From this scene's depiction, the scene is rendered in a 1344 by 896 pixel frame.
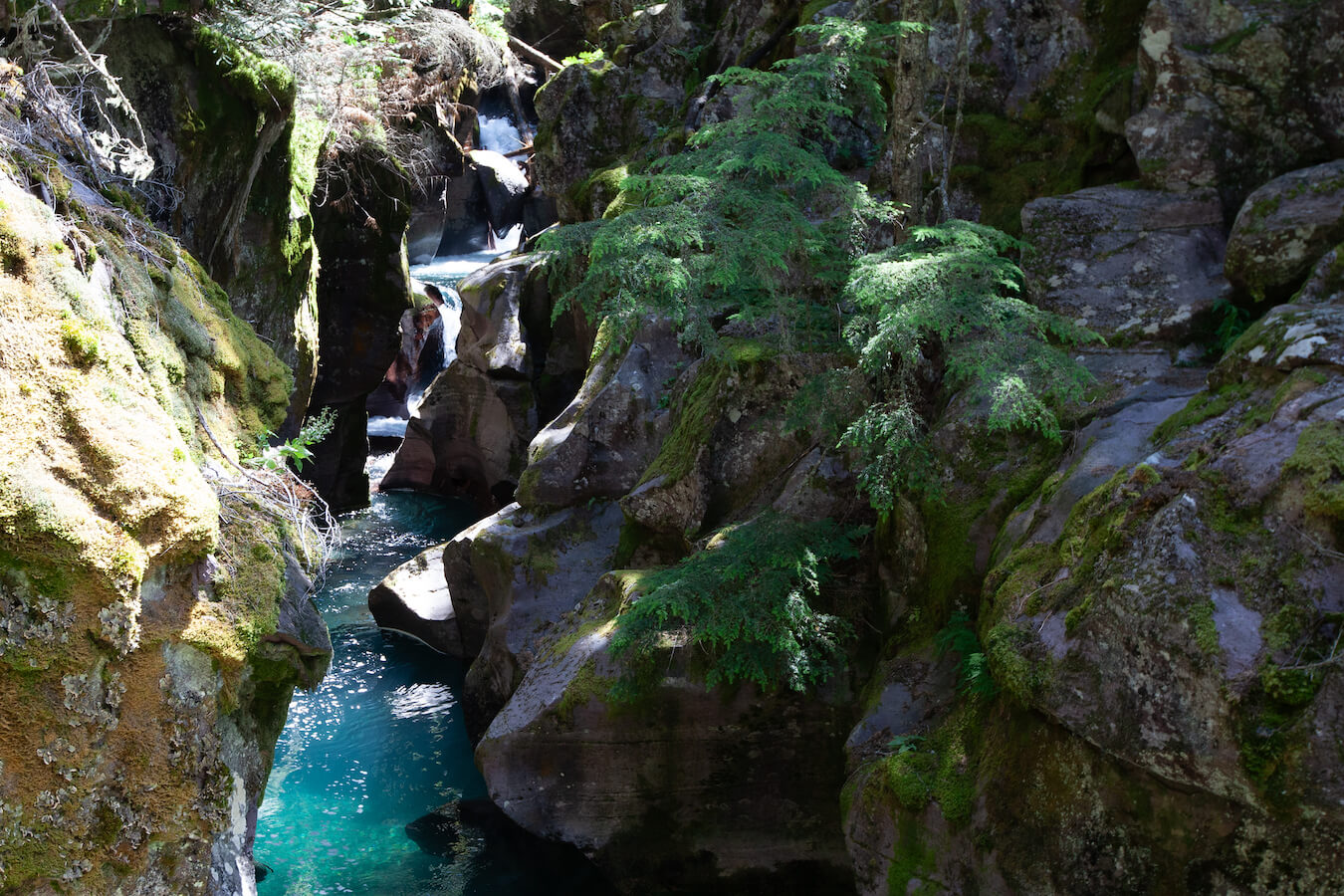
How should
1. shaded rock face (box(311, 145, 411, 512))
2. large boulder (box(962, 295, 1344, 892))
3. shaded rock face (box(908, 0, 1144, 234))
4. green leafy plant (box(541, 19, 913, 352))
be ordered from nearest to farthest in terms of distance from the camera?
large boulder (box(962, 295, 1344, 892))
green leafy plant (box(541, 19, 913, 352))
shaded rock face (box(908, 0, 1144, 234))
shaded rock face (box(311, 145, 411, 512))

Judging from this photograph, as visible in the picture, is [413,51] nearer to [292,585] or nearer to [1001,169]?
[1001,169]

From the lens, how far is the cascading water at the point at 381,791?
8.95 metres

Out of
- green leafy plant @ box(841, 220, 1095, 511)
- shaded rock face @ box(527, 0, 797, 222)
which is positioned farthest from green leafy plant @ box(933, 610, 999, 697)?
shaded rock face @ box(527, 0, 797, 222)

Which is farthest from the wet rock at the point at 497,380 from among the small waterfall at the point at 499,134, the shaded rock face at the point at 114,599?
the shaded rock face at the point at 114,599

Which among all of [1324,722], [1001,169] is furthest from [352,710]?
[1324,722]

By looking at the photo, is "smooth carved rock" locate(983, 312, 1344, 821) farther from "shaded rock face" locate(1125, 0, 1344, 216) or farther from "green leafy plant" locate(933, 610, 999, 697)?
"shaded rock face" locate(1125, 0, 1344, 216)

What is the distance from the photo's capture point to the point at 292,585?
5.92m

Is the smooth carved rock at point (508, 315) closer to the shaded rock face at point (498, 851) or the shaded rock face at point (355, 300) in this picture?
the shaded rock face at point (355, 300)

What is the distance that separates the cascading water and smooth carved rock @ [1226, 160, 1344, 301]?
6925mm

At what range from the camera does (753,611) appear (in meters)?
7.29

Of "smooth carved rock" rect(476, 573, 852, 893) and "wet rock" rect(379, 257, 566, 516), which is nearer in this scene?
"smooth carved rock" rect(476, 573, 852, 893)

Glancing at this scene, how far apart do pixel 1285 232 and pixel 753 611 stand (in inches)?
175

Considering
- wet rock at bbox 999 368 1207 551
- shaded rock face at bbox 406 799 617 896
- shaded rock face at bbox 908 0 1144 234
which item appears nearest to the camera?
wet rock at bbox 999 368 1207 551

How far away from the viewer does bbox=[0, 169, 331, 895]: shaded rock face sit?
177 inches
